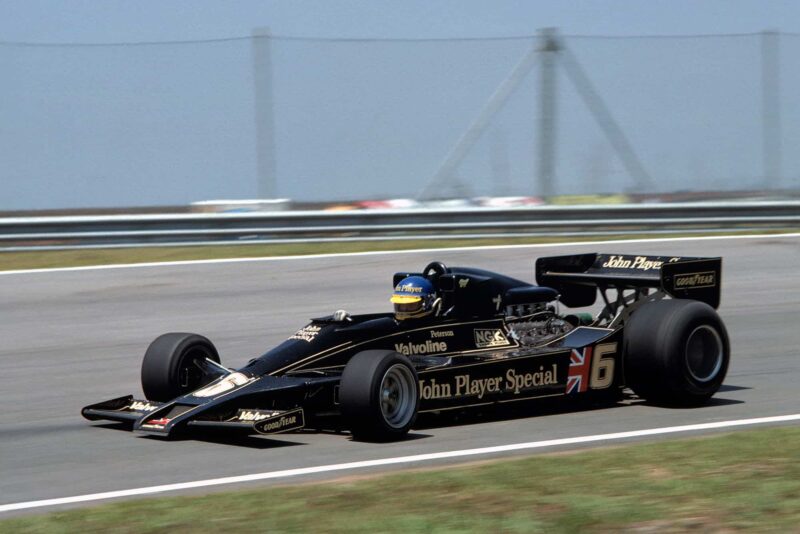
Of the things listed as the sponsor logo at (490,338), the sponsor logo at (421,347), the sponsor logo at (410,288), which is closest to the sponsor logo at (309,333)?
the sponsor logo at (421,347)

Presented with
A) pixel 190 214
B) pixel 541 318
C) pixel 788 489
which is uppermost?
pixel 190 214

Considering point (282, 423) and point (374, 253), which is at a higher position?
point (374, 253)

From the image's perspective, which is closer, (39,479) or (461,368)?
(39,479)

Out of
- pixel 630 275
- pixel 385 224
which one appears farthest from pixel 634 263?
pixel 385 224

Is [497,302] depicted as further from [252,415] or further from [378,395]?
[252,415]

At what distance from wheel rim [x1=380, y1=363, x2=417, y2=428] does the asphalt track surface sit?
183mm

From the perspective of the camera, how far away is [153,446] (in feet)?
25.7

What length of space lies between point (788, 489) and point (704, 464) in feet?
2.25

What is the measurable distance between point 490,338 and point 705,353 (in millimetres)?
1629

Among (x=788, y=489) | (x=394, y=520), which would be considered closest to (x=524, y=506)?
(x=394, y=520)

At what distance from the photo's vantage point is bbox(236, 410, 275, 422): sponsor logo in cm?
764

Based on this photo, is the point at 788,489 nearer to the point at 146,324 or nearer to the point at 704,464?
the point at 704,464

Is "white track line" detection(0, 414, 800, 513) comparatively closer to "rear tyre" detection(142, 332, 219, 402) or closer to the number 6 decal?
the number 6 decal

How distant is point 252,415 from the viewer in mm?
7707
